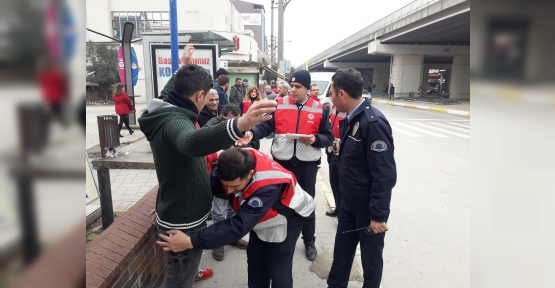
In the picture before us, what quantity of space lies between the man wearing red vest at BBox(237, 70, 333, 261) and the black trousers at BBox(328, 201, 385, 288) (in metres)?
0.76

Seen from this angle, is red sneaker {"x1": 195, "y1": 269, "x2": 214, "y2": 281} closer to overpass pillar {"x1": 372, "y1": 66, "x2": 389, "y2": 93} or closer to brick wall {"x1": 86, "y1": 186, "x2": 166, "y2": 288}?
brick wall {"x1": 86, "y1": 186, "x2": 166, "y2": 288}

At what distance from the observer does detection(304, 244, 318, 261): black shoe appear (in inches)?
142

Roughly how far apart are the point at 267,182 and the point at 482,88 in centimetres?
172

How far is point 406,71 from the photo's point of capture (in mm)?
31891

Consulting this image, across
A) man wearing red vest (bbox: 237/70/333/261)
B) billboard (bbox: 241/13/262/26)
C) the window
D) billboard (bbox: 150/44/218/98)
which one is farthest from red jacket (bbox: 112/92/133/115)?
billboard (bbox: 241/13/262/26)

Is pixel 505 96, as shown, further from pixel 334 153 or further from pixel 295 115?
pixel 334 153

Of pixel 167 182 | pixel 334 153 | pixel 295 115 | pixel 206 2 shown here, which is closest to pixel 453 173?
pixel 334 153

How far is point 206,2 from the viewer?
34.0 metres

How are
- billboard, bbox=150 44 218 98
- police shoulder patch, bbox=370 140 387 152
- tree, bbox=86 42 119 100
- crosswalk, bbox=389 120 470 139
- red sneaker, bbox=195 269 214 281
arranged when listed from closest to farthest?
police shoulder patch, bbox=370 140 387 152
red sneaker, bbox=195 269 214 281
billboard, bbox=150 44 218 98
crosswalk, bbox=389 120 470 139
tree, bbox=86 42 119 100

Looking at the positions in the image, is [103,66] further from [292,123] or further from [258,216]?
[258,216]

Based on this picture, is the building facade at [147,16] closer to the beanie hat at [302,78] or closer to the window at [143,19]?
the window at [143,19]

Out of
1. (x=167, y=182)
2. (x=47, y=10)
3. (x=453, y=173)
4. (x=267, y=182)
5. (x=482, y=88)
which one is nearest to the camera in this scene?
(x=47, y=10)

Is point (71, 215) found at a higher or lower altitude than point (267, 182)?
higher

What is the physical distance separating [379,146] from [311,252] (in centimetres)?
163
